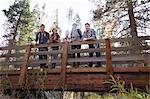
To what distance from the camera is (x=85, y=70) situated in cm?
835

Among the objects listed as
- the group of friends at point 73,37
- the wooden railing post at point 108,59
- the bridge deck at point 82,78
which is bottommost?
the bridge deck at point 82,78

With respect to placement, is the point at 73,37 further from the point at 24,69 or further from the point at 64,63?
the point at 24,69

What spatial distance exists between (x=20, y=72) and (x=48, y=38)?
1.66 metres

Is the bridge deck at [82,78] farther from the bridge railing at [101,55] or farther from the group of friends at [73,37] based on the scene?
the group of friends at [73,37]

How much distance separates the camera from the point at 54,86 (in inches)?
345

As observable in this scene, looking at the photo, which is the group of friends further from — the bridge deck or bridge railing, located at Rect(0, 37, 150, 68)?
the bridge deck

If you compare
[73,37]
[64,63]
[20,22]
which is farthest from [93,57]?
[20,22]

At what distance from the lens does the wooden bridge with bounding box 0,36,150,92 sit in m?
7.86

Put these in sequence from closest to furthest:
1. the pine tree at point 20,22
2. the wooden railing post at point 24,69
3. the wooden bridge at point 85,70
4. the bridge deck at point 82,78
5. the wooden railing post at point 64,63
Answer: the bridge deck at point 82,78, the wooden bridge at point 85,70, the wooden railing post at point 64,63, the wooden railing post at point 24,69, the pine tree at point 20,22

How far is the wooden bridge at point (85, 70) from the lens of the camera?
7.86 m

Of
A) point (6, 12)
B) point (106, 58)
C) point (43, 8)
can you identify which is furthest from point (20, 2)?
point (106, 58)

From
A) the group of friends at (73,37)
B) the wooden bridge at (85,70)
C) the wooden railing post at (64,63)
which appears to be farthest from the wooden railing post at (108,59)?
the wooden railing post at (64,63)

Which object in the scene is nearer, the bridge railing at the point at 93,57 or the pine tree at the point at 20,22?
the bridge railing at the point at 93,57

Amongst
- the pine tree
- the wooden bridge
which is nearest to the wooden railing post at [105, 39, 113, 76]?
the wooden bridge
